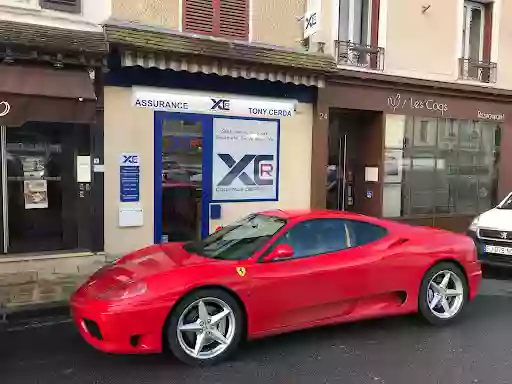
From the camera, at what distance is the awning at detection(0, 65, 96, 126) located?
676cm

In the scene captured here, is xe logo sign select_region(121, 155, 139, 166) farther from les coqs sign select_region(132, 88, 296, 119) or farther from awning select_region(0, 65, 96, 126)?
awning select_region(0, 65, 96, 126)

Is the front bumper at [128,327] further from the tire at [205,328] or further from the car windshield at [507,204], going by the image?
the car windshield at [507,204]

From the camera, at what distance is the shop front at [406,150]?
1050cm

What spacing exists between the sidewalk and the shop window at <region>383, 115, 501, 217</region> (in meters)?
6.44

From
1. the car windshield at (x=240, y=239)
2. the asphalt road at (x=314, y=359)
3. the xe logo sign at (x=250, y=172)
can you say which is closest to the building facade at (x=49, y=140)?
the asphalt road at (x=314, y=359)

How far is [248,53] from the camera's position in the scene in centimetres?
850

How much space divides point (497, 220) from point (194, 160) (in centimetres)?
519

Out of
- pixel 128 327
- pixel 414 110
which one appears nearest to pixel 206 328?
pixel 128 327

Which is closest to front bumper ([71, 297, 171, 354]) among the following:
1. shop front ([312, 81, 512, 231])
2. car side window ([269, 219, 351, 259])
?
car side window ([269, 219, 351, 259])

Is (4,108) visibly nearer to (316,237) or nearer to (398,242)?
(316,237)

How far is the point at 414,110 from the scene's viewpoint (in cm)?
1122

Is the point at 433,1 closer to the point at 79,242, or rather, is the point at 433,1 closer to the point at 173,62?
the point at 173,62

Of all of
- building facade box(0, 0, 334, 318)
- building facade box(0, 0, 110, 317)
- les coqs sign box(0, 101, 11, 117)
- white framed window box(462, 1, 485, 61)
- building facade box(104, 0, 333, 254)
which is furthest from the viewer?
white framed window box(462, 1, 485, 61)

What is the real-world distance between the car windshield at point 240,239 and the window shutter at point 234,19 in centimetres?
453
